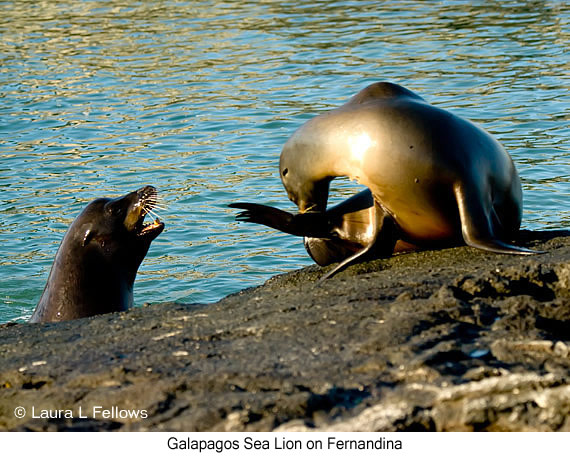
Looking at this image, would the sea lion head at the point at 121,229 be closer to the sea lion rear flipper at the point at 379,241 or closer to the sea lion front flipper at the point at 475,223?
the sea lion rear flipper at the point at 379,241

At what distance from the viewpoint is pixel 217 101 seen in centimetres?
1435

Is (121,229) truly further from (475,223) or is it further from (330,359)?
(330,359)

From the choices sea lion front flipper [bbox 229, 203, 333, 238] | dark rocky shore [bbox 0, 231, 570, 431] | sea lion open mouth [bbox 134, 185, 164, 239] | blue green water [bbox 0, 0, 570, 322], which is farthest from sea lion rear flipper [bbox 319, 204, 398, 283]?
blue green water [bbox 0, 0, 570, 322]

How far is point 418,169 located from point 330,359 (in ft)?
6.34

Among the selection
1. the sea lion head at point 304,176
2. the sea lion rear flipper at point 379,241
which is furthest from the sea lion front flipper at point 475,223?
the sea lion head at point 304,176

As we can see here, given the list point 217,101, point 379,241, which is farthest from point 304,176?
point 217,101

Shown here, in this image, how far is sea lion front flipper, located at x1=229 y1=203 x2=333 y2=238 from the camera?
6.07m

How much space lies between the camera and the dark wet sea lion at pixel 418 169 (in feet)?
18.6

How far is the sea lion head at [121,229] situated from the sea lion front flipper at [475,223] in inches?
91.2

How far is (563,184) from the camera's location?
9859mm

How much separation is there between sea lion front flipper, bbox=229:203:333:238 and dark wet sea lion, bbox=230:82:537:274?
0.93ft

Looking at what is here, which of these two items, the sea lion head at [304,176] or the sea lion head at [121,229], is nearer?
the sea lion head at [304,176]

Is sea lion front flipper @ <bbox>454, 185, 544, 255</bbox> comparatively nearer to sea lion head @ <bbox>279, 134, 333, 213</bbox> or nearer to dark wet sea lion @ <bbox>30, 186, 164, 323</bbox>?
sea lion head @ <bbox>279, 134, 333, 213</bbox>
